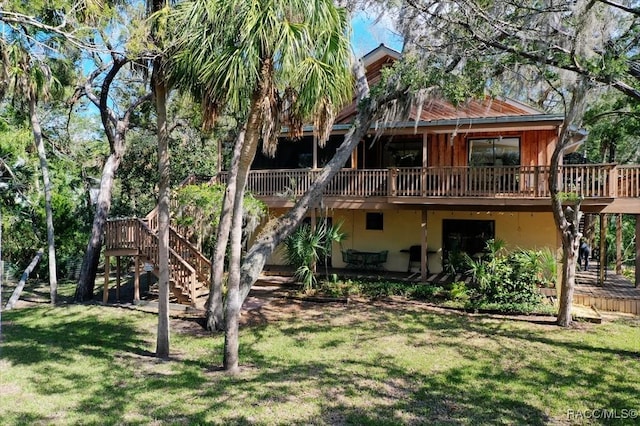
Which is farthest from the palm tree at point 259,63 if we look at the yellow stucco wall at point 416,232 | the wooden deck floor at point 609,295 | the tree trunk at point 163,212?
the yellow stucco wall at point 416,232

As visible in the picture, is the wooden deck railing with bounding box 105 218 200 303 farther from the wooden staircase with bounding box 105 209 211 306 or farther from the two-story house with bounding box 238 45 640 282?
the two-story house with bounding box 238 45 640 282

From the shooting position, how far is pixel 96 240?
46.3 feet

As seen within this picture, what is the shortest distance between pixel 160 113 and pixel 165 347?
4.11 m

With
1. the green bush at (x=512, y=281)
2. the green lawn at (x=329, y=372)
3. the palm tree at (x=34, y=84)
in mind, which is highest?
the palm tree at (x=34, y=84)

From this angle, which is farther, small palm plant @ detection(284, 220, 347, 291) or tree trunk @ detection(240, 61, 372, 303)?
small palm plant @ detection(284, 220, 347, 291)

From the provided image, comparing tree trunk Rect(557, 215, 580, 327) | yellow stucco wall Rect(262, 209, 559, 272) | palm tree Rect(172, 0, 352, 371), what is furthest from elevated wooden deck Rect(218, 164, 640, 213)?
palm tree Rect(172, 0, 352, 371)

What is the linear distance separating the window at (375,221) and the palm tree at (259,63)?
9.83 m

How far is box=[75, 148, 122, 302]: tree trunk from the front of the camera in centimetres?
1382

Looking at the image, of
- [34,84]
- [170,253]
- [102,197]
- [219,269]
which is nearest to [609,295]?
[219,269]

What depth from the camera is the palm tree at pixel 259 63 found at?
648 centimetres

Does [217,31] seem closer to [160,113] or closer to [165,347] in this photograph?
[160,113]

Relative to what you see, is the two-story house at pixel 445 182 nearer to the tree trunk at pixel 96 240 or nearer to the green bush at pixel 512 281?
the green bush at pixel 512 281

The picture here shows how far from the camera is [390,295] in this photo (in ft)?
43.9

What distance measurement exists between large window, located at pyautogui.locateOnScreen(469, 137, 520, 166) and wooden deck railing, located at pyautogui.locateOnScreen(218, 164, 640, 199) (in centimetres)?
180
